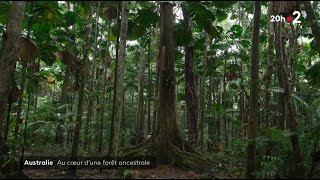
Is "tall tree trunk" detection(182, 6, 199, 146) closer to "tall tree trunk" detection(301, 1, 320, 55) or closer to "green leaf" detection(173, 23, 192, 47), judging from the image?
"green leaf" detection(173, 23, 192, 47)

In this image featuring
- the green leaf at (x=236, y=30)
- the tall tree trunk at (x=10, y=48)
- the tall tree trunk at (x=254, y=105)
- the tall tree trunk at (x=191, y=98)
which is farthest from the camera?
the green leaf at (x=236, y=30)

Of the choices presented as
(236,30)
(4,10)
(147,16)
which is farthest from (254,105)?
(236,30)

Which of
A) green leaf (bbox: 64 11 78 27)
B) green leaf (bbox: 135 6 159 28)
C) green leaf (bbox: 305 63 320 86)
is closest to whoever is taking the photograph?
green leaf (bbox: 135 6 159 28)

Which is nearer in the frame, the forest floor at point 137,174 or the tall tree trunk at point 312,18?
the forest floor at point 137,174

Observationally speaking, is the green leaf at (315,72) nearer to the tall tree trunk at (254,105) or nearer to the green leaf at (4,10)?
the tall tree trunk at (254,105)

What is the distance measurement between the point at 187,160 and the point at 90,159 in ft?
8.69

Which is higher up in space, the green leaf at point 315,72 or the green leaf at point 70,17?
the green leaf at point 70,17

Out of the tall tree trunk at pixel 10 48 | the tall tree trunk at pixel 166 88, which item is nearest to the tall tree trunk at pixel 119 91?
the tall tree trunk at pixel 166 88

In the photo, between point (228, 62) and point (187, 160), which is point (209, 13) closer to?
point (187, 160)

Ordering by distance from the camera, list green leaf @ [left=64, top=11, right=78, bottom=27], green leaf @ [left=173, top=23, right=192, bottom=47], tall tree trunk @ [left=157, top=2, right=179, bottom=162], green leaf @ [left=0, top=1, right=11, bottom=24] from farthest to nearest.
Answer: green leaf @ [left=64, top=11, right=78, bottom=27]
green leaf @ [left=173, top=23, right=192, bottom=47]
tall tree trunk @ [left=157, top=2, right=179, bottom=162]
green leaf @ [left=0, top=1, right=11, bottom=24]

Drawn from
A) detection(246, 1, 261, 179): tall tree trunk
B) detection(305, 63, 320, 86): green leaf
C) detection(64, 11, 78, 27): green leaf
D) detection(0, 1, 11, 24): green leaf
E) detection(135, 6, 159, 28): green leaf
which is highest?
detection(64, 11, 78, 27): green leaf

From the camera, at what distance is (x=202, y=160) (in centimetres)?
888

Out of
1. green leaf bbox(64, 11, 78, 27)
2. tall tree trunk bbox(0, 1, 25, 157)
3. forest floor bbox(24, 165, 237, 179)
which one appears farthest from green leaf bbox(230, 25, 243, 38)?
tall tree trunk bbox(0, 1, 25, 157)

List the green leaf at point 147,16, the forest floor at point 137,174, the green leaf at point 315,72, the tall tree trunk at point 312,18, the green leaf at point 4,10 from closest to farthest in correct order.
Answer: the forest floor at point 137,174, the green leaf at point 4,10, the tall tree trunk at point 312,18, the green leaf at point 147,16, the green leaf at point 315,72
